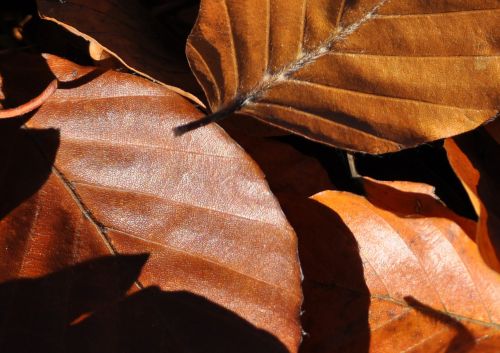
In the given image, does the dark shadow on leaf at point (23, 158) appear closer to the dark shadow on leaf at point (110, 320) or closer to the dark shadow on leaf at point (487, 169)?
the dark shadow on leaf at point (110, 320)

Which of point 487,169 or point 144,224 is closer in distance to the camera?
point 144,224

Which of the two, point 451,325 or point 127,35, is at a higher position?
point 127,35

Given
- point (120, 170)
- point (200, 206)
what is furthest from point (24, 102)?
point (200, 206)

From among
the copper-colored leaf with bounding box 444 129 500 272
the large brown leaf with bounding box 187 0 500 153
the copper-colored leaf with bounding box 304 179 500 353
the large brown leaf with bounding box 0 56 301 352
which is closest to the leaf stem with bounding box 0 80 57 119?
the large brown leaf with bounding box 0 56 301 352

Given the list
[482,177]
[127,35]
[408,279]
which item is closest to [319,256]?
[408,279]

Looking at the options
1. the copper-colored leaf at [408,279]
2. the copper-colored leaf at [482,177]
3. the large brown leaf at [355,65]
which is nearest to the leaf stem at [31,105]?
the large brown leaf at [355,65]

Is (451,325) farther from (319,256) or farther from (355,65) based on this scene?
(355,65)
